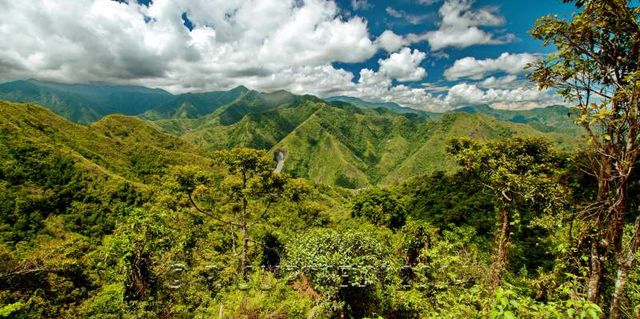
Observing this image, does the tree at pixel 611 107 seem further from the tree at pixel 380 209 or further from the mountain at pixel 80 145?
the mountain at pixel 80 145

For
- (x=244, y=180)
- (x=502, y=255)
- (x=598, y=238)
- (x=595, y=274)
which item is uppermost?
(x=598, y=238)

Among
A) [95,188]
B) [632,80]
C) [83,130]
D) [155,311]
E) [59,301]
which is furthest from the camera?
[83,130]

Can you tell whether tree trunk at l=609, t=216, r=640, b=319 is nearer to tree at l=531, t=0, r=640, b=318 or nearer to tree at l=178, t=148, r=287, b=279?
tree at l=531, t=0, r=640, b=318

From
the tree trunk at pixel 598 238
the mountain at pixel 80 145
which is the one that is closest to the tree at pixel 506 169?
the tree trunk at pixel 598 238

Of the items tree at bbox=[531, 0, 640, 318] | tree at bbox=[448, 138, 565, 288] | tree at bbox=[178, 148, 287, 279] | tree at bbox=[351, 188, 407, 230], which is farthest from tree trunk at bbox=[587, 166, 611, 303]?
tree at bbox=[351, 188, 407, 230]

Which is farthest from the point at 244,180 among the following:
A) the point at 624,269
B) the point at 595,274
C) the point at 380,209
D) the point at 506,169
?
the point at 380,209

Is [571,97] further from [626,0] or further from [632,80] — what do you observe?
[626,0]

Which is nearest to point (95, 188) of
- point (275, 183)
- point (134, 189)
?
point (134, 189)

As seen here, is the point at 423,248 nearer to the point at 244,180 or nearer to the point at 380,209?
the point at 244,180
